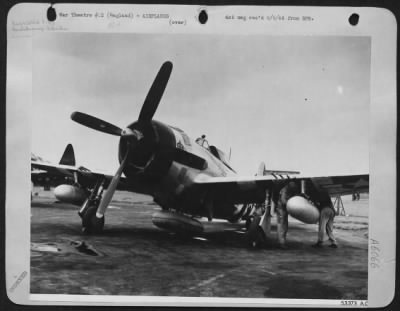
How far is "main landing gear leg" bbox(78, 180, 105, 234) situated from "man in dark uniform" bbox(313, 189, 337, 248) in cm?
86

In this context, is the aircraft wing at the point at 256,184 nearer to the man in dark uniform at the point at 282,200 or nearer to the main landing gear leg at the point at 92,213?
the man in dark uniform at the point at 282,200

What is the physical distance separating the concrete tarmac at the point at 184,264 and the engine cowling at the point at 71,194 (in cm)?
5

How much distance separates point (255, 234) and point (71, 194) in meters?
0.80

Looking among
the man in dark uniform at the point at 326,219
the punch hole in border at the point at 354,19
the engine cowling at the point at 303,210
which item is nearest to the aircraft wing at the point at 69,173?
the engine cowling at the point at 303,210

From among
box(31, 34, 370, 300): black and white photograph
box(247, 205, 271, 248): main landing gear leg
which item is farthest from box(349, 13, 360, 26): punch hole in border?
box(247, 205, 271, 248): main landing gear leg

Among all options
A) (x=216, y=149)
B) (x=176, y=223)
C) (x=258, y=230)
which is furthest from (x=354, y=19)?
(x=176, y=223)

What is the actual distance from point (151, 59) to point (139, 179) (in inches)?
20.2

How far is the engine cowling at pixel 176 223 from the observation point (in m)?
1.35

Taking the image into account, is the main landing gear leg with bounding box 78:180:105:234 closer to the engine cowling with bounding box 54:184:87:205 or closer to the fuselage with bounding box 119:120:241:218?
the engine cowling with bounding box 54:184:87:205

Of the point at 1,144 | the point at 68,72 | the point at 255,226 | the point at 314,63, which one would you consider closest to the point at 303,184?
the point at 255,226

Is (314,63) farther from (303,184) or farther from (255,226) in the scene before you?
(255,226)

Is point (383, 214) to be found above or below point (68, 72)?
below

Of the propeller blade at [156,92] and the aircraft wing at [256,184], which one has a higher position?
the propeller blade at [156,92]

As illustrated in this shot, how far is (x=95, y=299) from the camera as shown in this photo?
127 centimetres
